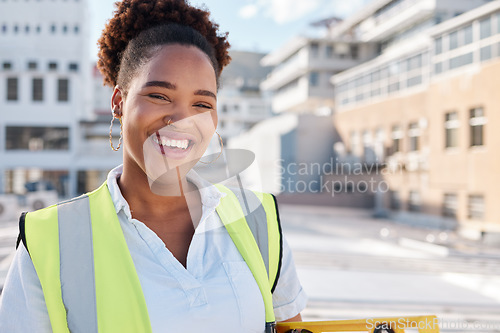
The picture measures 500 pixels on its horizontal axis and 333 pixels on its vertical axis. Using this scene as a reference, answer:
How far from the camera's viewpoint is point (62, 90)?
1395 inches

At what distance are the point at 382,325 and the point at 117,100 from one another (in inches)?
44.4

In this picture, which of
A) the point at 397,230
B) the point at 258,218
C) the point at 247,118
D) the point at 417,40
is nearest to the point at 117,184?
the point at 258,218

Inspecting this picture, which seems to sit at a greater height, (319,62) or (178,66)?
(319,62)

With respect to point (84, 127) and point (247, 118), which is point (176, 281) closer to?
point (84, 127)

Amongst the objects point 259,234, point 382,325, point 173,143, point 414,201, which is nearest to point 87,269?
point 173,143

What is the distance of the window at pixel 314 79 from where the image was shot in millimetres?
38938

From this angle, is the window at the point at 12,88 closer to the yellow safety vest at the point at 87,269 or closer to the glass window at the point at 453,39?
the glass window at the point at 453,39

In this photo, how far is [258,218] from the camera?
164cm

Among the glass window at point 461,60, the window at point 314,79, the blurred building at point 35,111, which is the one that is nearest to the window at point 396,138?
the glass window at point 461,60

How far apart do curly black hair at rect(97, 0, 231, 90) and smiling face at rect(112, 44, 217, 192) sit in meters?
0.05

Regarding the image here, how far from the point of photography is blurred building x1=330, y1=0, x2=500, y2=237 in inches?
640

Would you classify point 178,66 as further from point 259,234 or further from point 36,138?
point 36,138

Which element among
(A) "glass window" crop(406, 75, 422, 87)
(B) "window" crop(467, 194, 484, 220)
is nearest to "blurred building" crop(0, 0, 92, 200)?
(A) "glass window" crop(406, 75, 422, 87)

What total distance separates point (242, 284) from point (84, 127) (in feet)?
123
